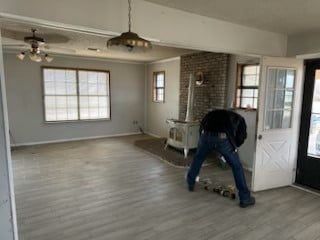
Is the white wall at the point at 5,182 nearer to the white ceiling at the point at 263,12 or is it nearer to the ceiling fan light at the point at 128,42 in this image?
the white ceiling at the point at 263,12

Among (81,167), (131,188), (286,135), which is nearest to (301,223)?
(286,135)

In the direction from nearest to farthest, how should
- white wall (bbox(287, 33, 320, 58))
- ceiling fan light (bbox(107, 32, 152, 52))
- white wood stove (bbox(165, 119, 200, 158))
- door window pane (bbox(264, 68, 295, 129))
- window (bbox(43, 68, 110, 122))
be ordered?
1. ceiling fan light (bbox(107, 32, 152, 52))
2. white wall (bbox(287, 33, 320, 58))
3. door window pane (bbox(264, 68, 295, 129))
4. white wood stove (bbox(165, 119, 200, 158))
5. window (bbox(43, 68, 110, 122))

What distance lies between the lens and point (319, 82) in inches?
140

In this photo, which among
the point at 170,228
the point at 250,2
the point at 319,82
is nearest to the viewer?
the point at 250,2

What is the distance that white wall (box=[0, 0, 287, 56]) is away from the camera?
1.99 m

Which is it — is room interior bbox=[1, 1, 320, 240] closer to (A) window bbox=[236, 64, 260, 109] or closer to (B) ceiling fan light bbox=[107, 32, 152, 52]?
(A) window bbox=[236, 64, 260, 109]

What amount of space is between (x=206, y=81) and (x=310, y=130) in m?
2.42

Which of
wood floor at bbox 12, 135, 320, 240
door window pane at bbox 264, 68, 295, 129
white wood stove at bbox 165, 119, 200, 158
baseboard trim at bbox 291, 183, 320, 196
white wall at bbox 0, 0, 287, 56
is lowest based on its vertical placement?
wood floor at bbox 12, 135, 320, 240

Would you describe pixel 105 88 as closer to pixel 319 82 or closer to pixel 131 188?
pixel 131 188

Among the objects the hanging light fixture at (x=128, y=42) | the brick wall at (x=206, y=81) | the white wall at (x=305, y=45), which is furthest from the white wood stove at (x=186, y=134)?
the hanging light fixture at (x=128, y=42)

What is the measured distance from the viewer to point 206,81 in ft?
17.6

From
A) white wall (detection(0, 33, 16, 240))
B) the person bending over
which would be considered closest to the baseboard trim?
the person bending over

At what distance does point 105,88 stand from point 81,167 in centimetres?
351

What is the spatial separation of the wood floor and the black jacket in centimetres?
95
